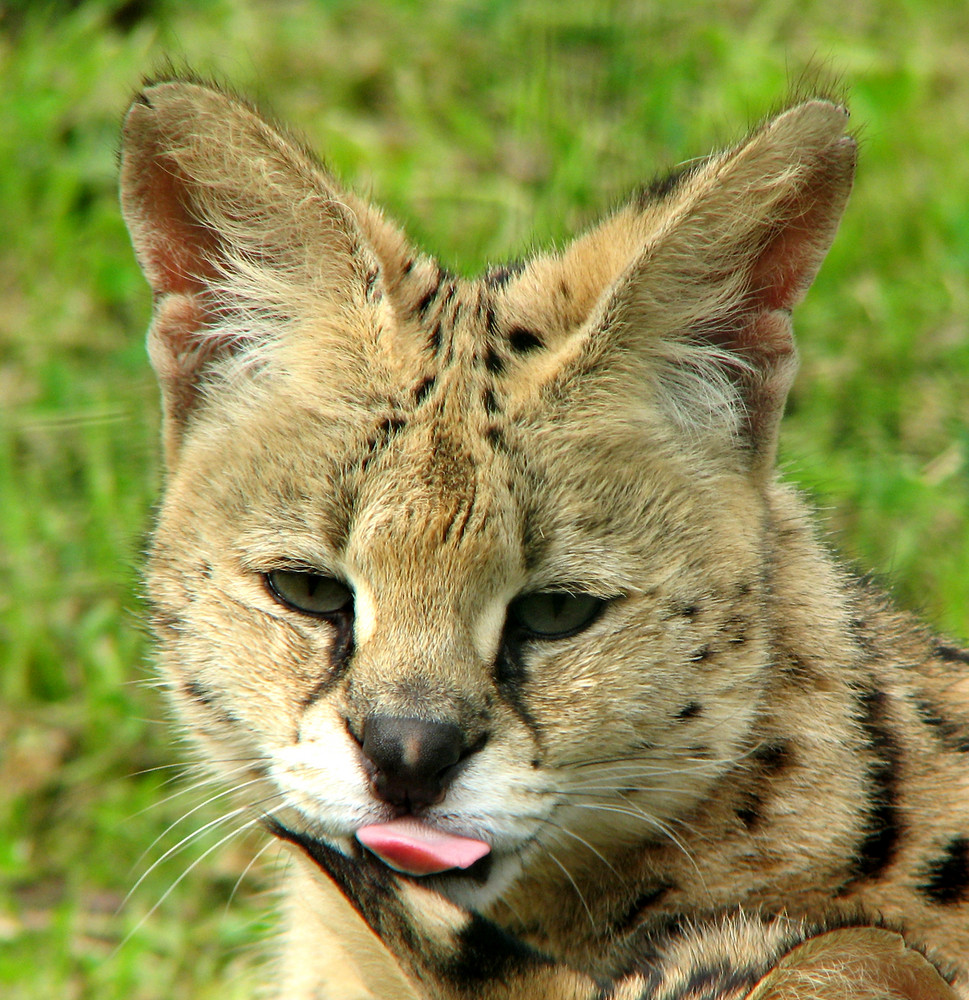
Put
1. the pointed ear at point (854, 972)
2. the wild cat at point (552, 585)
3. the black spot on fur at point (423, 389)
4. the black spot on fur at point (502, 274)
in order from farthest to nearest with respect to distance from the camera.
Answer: the black spot on fur at point (502, 274), the black spot on fur at point (423, 389), the wild cat at point (552, 585), the pointed ear at point (854, 972)

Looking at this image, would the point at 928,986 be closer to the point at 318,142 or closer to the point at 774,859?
the point at 774,859

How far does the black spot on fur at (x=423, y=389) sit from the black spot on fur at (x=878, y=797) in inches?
48.7

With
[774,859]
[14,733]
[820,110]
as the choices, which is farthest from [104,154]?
[774,859]

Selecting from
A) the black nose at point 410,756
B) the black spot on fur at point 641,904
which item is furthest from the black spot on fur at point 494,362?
the black spot on fur at point 641,904

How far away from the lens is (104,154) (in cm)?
675

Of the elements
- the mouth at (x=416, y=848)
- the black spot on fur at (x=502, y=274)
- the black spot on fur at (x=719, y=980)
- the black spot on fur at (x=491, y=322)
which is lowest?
the black spot on fur at (x=719, y=980)

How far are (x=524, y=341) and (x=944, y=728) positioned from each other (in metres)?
1.37

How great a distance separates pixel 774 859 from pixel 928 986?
80 cm

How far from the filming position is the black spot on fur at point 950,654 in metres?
3.66

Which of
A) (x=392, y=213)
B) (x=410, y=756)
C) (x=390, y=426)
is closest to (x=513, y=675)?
(x=410, y=756)

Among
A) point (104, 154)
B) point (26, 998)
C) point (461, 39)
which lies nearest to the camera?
point (26, 998)

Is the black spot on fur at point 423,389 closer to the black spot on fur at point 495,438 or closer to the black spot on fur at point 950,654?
the black spot on fur at point 495,438

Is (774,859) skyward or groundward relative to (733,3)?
groundward

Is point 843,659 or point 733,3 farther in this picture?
point 733,3
